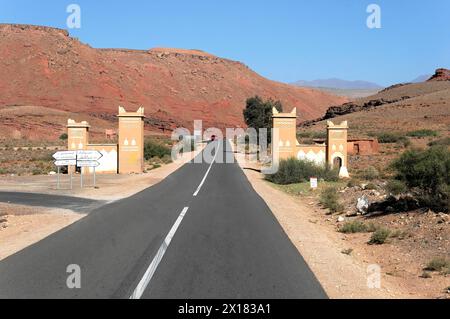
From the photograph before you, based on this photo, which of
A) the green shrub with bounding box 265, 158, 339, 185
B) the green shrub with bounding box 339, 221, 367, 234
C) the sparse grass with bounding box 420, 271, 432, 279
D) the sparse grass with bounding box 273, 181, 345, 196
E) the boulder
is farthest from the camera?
the green shrub with bounding box 265, 158, 339, 185

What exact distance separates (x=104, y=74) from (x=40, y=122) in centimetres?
3856

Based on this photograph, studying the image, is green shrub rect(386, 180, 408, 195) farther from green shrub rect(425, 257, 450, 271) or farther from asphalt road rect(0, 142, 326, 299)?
green shrub rect(425, 257, 450, 271)

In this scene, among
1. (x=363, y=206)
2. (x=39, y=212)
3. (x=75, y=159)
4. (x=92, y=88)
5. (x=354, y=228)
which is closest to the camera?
(x=354, y=228)

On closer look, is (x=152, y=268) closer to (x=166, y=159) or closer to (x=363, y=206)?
(x=363, y=206)

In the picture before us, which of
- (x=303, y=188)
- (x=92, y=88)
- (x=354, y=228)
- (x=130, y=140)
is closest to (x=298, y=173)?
(x=303, y=188)

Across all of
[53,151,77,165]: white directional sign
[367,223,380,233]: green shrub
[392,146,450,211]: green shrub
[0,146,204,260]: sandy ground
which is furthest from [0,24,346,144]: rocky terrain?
[367,223,380,233]: green shrub

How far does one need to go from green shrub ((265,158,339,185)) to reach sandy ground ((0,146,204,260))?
296 inches

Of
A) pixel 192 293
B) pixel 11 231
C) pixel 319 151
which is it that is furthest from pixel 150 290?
pixel 319 151

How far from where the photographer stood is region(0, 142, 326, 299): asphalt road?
852 cm

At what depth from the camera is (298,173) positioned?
1330 inches

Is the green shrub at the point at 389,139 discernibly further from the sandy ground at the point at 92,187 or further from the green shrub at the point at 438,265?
the green shrub at the point at 438,265

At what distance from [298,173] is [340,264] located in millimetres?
22776

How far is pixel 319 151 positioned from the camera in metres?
39.8

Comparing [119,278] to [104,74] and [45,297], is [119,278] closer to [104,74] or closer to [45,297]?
[45,297]
